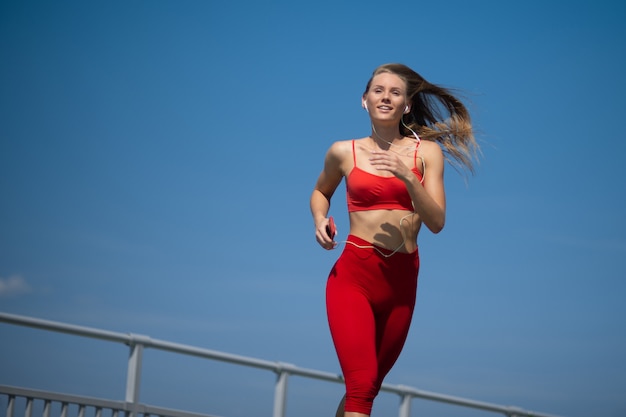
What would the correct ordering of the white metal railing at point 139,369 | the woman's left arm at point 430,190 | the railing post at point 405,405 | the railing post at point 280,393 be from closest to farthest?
the woman's left arm at point 430,190, the white metal railing at point 139,369, the railing post at point 280,393, the railing post at point 405,405

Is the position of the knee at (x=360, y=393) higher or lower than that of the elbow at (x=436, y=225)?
lower

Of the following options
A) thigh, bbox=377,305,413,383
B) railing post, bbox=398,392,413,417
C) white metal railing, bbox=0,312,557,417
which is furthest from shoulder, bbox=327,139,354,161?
railing post, bbox=398,392,413,417

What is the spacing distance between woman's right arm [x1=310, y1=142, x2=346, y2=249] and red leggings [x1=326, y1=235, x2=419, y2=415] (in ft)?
0.96

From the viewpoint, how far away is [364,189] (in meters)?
3.93

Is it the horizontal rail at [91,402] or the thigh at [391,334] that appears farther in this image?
the horizontal rail at [91,402]

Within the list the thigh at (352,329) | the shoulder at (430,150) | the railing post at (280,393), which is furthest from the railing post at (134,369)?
the shoulder at (430,150)

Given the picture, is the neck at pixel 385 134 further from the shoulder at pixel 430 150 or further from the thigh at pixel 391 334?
the thigh at pixel 391 334

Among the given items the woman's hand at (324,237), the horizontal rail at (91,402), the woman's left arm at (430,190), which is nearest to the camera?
the woman's left arm at (430,190)

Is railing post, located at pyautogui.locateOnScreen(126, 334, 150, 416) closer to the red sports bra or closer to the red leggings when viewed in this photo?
the red leggings

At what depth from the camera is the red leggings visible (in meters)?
3.71

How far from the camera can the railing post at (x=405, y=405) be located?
7.42 m

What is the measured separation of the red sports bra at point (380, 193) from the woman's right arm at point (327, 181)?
0.70 ft

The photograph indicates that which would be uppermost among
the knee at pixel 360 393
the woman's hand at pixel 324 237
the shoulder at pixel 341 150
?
the shoulder at pixel 341 150

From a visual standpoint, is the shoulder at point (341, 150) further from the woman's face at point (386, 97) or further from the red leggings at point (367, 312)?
the red leggings at point (367, 312)
